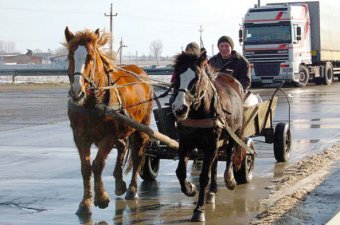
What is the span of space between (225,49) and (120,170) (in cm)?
262

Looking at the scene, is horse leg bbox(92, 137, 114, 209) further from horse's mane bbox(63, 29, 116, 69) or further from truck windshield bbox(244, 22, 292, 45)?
truck windshield bbox(244, 22, 292, 45)

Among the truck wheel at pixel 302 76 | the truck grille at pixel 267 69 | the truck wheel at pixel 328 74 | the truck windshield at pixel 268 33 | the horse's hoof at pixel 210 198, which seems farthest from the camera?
the truck wheel at pixel 328 74

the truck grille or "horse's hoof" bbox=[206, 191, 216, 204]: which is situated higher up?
the truck grille

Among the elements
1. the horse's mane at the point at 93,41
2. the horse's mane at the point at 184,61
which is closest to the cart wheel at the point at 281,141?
the horse's mane at the point at 93,41

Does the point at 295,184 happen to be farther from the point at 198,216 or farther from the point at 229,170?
the point at 198,216

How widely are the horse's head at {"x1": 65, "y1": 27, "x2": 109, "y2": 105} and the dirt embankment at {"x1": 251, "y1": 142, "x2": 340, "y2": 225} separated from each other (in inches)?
95.7

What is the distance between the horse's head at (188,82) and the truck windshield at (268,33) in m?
30.0

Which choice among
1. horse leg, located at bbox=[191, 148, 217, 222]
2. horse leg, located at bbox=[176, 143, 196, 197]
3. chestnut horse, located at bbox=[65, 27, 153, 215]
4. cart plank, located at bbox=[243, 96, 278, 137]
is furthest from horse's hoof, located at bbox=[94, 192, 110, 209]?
cart plank, located at bbox=[243, 96, 278, 137]

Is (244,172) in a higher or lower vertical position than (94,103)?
lower

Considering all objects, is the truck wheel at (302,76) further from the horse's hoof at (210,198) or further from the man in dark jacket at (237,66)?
the horse's hoof at (210,198)

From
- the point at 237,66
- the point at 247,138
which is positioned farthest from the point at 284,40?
the point at 247,138

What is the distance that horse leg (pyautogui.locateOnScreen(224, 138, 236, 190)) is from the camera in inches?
392

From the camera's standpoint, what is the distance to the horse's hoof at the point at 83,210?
8773 mm

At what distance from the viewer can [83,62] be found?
8.48 meters
